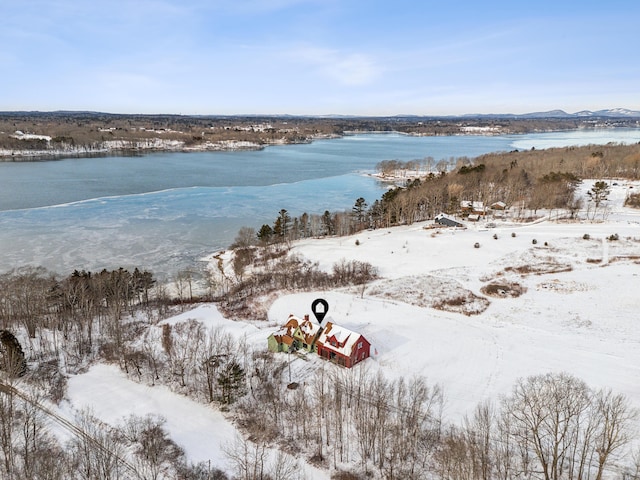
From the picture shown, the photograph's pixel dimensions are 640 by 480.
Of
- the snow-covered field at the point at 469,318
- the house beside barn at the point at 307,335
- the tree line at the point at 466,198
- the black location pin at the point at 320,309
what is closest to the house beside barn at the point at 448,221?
the snow-covered field at the point at 469,318

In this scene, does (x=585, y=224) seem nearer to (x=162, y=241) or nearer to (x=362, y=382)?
(x=362, y=382)

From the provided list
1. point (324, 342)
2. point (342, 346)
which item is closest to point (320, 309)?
point (324, 342)

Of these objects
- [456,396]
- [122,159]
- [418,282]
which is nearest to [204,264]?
[418,282]

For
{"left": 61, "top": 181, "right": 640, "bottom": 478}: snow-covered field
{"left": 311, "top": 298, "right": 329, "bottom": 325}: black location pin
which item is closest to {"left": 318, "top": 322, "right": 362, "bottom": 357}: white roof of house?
{"left": 61, "top": 181, "right": 640, "bottom": 478}: snow-covered field

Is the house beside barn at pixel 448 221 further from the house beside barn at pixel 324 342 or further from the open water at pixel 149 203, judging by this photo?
the house beside barn at pixel 324 342

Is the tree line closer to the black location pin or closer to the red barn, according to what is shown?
the black location pin

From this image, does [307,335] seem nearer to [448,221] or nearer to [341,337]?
[341,337]
